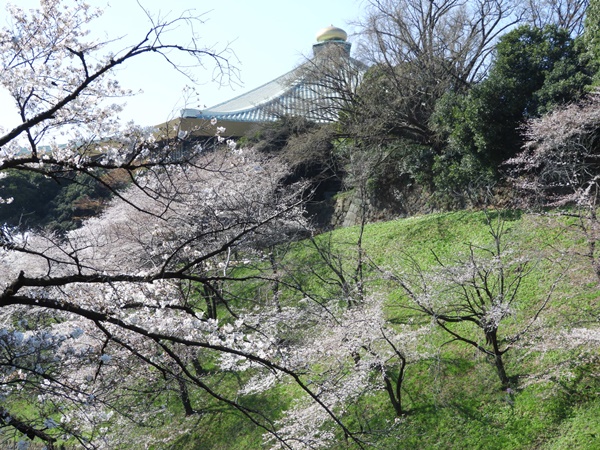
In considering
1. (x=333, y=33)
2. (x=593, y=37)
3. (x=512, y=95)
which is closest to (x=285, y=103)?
(x=333, y=33)

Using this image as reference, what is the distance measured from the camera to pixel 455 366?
911 centimetres

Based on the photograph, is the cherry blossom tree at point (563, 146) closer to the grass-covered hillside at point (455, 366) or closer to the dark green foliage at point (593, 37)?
the dark green foliage at point (593, 37)

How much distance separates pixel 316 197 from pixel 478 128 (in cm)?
891

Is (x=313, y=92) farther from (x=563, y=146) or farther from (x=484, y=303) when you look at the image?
(x=484, y=303)

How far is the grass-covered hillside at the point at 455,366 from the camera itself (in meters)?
7.40

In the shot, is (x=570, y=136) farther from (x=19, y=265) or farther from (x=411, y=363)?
(x=19, y=265)

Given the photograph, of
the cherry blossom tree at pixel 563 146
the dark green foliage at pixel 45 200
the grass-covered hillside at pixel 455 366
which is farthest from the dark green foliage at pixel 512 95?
the dark green foliage at pixel 45 200

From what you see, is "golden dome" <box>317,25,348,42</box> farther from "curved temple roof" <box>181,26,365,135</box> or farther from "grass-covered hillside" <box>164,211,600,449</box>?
"grass-covered hillside" <box>164,211,600,449</box>

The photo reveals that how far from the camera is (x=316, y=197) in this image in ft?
69.8

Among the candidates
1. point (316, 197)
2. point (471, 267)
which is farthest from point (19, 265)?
point (471, 267)

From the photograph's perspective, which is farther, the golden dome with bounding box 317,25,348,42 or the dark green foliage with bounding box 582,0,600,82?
the golden dome with bounding box 317,25,348,42

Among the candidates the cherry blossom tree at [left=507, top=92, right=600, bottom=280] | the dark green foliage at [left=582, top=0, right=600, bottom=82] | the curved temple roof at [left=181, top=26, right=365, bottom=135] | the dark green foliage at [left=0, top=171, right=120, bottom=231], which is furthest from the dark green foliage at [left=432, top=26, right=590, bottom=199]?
the dark green foliage at [left=0, top=171, right=120, bottom=231]

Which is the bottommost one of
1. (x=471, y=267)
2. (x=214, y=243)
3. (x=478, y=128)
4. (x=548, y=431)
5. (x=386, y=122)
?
(x=548, y=431)

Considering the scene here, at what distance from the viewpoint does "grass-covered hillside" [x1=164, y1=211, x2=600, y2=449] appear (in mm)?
7398
